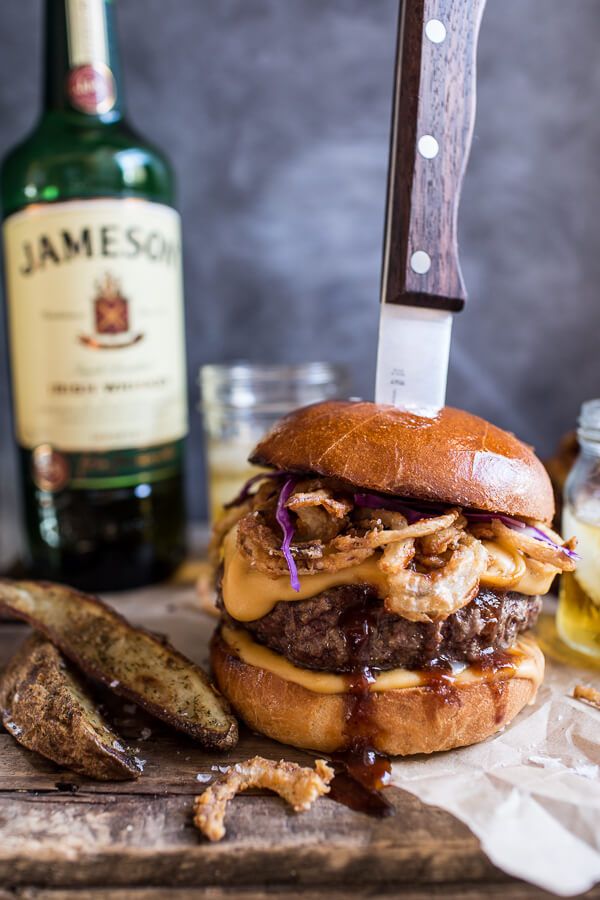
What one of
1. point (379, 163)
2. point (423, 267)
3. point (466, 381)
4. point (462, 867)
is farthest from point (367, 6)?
point (462, 867)

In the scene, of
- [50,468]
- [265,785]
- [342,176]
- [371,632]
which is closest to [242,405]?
[50,468]

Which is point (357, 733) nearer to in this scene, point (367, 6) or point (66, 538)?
point (66, 538)

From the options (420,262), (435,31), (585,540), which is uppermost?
(435,31)

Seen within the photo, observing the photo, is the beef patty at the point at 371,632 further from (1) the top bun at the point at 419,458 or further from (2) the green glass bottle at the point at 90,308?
(2) the green glass bottle at the point at 90,308

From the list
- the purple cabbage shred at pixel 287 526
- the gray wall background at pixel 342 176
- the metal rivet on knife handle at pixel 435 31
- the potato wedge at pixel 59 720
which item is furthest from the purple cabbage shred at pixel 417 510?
the gray wall background at pixel 342 176

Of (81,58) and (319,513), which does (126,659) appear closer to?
(319,513)

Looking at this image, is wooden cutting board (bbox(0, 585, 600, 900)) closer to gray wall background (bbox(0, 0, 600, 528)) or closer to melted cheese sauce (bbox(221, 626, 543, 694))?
melted cheese sauce (bbox(221, 626, 543, 694))


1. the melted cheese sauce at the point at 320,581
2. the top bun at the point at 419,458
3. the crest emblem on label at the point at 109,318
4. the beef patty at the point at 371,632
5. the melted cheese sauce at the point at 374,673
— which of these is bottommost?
the melted cheese sauce at the point at 374,673
